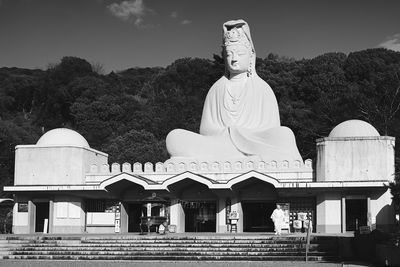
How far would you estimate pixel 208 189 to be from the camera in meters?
33.4

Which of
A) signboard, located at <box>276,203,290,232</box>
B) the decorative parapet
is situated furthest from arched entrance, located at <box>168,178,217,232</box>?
signboard, located at <box>276,203,290,232</box>

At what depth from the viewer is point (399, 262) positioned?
58.4 feet

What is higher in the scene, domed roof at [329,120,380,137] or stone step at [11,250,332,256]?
domed roof at [329,120,380,137]

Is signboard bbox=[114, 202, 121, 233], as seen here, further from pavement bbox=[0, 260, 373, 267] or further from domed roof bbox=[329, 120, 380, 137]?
pavement bbox=[0, 260, 373, 267]

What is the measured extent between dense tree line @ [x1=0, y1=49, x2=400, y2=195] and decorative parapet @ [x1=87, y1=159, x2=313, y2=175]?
52.2ft

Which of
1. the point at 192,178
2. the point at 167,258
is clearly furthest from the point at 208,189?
the point at 167,258

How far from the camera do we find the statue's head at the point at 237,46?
39250mm

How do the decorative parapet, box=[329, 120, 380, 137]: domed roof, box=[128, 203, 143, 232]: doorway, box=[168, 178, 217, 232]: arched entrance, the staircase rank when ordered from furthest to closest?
box=[128, 203, 143, 232]: doorway, box=[168, 178, 217, 232]: arched entrance, the decorative parapet, box=[329, 120, 380, 137]: domed roof, the staircase

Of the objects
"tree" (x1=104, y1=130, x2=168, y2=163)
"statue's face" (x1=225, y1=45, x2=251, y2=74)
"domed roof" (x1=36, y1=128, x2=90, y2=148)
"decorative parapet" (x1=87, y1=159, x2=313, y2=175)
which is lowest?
"decorative parapet" (x1=87, y1=159, x2=313, y2=175)

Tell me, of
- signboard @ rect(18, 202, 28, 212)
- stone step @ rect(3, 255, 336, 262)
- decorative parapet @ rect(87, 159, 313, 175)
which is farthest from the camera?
signboard @ rect(18, 202, 28, 212)

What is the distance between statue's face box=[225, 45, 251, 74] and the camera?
129 feet

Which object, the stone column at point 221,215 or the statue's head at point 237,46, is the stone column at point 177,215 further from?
the statue's head at point 237,46

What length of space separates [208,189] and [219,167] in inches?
53.8

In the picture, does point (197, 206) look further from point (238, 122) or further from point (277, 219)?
point (277, 219)
